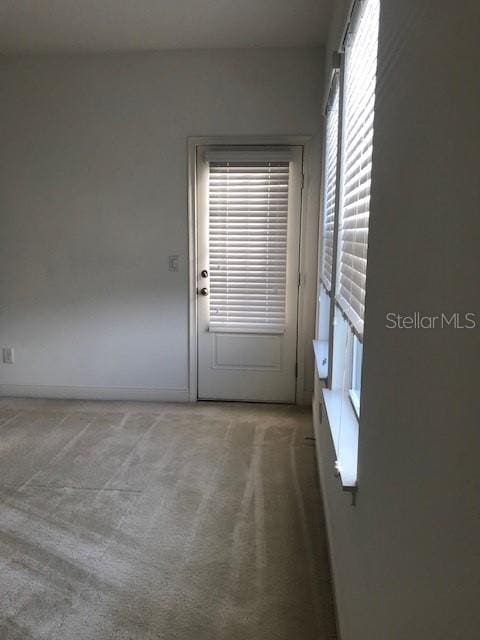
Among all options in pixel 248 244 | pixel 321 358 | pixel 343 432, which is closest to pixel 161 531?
pixel 343 432

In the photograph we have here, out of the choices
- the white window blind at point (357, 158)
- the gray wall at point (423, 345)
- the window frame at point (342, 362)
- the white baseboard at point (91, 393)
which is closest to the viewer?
the gray wall at point (423, 345)

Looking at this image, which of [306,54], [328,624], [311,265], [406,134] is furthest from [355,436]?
[306,54]

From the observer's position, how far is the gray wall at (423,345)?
1.93 ft

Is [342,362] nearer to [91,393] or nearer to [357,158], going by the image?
[357,158]

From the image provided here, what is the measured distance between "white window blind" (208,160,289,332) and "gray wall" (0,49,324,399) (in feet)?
0.77

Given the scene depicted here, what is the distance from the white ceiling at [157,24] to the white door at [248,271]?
0.76 metres

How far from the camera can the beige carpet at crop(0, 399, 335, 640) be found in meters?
1.77

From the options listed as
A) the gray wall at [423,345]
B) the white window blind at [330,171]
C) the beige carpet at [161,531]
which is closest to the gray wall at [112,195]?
the white window blind at [330,171]

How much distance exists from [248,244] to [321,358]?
4.41 feet

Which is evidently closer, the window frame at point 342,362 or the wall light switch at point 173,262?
the window frame at point 342,362

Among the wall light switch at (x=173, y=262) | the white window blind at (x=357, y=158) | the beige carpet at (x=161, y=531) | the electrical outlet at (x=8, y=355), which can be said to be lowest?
the beige carpet at (x=161, y=531)

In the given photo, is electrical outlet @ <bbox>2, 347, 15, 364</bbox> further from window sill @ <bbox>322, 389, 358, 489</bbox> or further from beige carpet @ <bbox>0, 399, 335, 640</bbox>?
window sill @ <bbox>322, 389, 358, 489</bbox>

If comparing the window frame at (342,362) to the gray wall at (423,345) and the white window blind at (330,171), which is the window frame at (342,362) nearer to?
the white window blind at (330,171)

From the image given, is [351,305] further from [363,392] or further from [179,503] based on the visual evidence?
[179,503]
